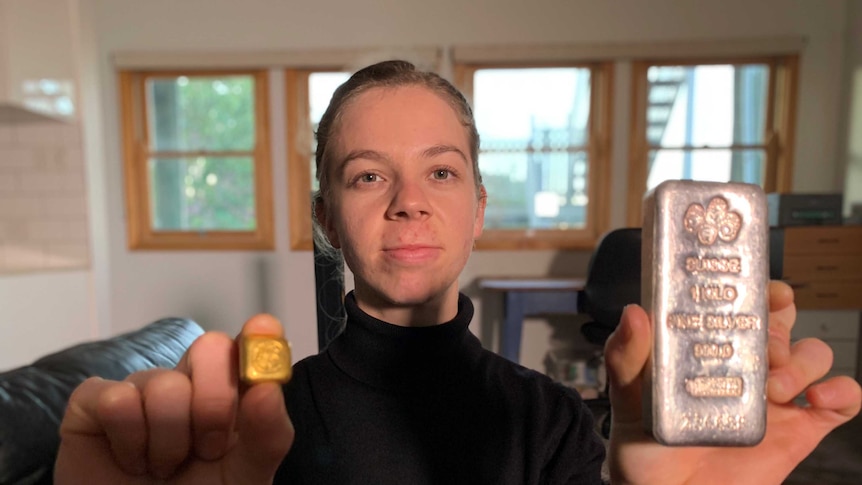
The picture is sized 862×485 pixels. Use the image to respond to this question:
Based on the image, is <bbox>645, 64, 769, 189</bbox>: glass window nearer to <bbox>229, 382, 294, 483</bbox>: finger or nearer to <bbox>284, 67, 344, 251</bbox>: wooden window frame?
<bbox>284, 67, 344, 251</bbox>: wooden window frame

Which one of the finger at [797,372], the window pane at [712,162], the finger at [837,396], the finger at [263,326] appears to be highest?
the window pane at [712,162]

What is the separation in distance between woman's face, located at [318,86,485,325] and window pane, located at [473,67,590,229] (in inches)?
70.4

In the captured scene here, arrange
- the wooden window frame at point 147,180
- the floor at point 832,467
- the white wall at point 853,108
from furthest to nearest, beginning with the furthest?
the wooden window frame at point 147,180
the white wall at point 853,108
the floor at point 832,467

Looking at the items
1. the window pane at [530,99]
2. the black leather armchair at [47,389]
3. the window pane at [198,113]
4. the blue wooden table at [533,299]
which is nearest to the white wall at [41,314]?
the window pane at [198,113]

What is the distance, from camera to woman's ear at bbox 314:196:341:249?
34 centimetres

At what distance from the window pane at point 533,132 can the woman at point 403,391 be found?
1771 millimetres

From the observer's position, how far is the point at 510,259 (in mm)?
2174

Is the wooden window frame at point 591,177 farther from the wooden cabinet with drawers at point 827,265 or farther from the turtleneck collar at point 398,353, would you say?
the turtleneck collar at point 398,353

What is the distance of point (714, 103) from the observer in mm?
2172

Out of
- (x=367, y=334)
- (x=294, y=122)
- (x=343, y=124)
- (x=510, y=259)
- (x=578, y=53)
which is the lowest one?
(x=510, y=259)

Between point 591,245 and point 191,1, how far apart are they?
203 centimetres

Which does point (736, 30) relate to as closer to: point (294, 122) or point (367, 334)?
point (294, 122)

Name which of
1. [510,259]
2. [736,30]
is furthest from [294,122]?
[736,30]

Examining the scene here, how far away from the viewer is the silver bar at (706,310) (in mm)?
240
